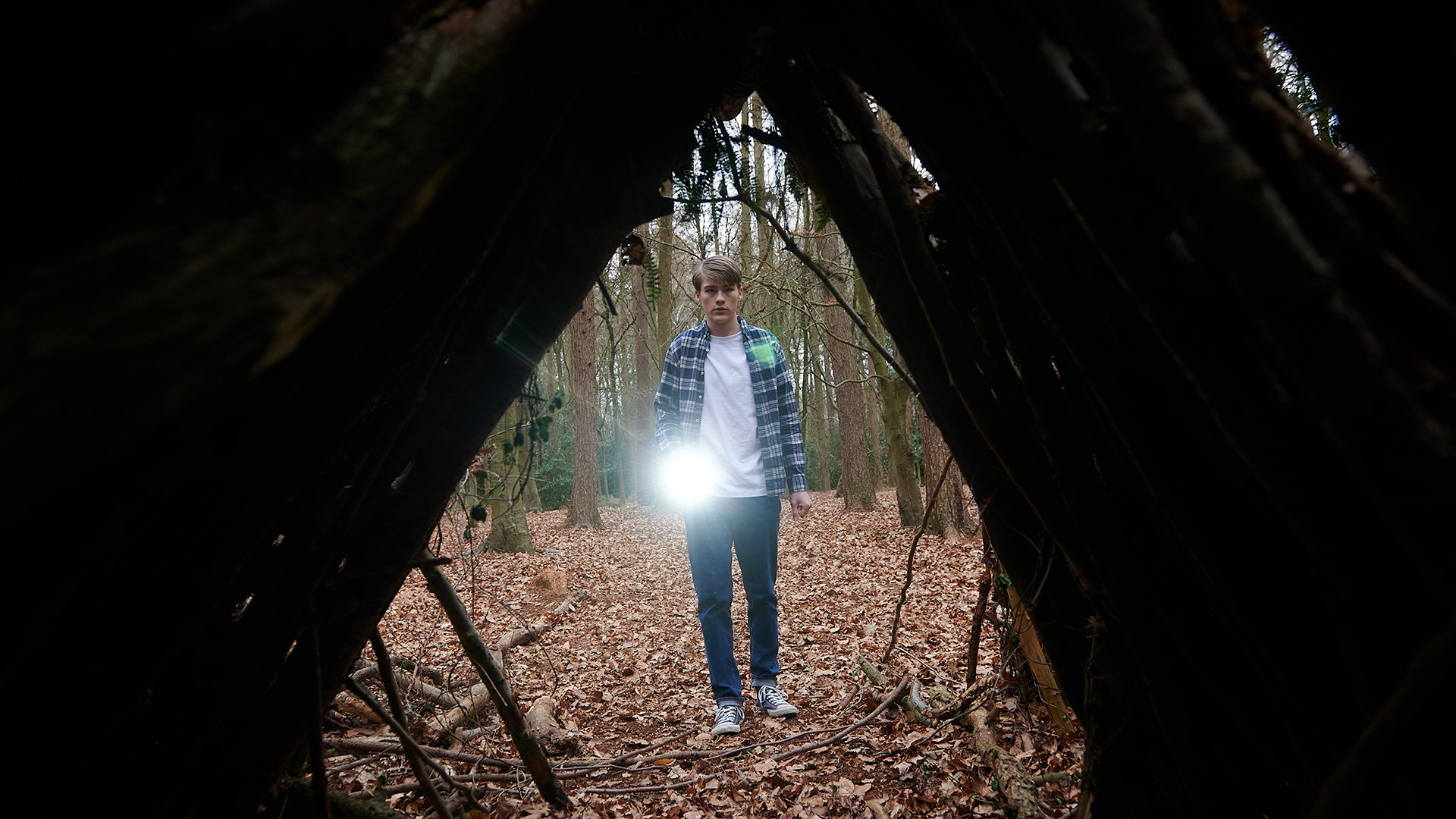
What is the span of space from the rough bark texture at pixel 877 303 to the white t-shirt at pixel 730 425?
1.79 metres

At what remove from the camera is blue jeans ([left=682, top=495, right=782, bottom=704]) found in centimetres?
349

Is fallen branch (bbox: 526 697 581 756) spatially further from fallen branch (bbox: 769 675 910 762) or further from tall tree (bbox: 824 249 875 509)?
tall tree (bbox: 824 249 875 509)

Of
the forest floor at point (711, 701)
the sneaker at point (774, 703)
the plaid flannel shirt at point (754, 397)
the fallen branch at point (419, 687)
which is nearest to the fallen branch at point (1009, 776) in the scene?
the forest floor at point (711, 701)

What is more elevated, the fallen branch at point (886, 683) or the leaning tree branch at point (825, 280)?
the leaning tree branch at point (825, 280)

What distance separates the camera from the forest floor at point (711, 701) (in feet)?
8.92

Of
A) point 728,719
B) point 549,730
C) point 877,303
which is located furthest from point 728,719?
point 877,303

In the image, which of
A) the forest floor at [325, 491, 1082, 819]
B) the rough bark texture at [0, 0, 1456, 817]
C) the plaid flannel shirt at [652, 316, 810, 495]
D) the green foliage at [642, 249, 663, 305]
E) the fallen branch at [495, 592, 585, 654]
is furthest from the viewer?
the fallen branch at [495, 592, 585, 654]

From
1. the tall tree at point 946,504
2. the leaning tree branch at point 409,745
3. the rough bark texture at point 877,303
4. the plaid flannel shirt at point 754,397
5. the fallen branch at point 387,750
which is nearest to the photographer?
the rough bark texture at point 877,303

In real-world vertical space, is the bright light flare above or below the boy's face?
below

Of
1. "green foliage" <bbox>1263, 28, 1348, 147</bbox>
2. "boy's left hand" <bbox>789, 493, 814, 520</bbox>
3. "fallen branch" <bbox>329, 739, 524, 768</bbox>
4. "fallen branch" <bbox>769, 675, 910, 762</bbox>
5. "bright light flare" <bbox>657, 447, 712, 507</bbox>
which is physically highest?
"green foliage" <bbox>1263, 28, 1348, 147</bbox>

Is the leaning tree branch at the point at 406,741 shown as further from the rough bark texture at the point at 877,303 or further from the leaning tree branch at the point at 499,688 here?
the rough bark texture at the point at 877,303

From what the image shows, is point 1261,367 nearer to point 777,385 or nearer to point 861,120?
point 861,120

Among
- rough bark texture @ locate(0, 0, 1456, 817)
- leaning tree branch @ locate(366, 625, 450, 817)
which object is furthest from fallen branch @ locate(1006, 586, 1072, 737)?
leaning tree branch @ locate(366, 625, 450, 817)

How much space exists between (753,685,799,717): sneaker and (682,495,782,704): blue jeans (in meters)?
0.15
